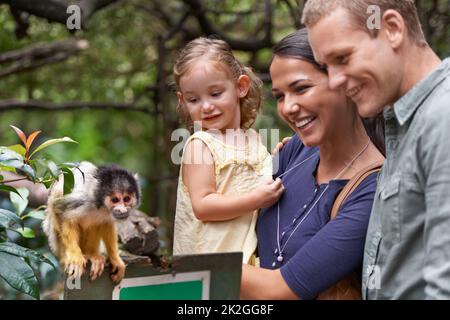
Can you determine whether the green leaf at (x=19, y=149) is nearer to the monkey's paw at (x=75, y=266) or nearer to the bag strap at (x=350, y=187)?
the monkey's paw at (x=75, y=266)

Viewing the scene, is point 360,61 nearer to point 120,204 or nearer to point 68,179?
point 68,179

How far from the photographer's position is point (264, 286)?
1.70 meters

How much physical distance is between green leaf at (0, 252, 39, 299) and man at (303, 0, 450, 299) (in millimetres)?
899

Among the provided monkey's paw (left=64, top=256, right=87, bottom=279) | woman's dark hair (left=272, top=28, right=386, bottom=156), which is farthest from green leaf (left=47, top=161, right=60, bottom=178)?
woman's dark hair (left=272, top=28, right=386, bottom=156)

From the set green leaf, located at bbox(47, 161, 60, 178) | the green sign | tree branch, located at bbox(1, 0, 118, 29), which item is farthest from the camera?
tree branch, located at bbox(1, 0, 118, 29)

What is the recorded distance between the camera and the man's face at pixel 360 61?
140 centimetres

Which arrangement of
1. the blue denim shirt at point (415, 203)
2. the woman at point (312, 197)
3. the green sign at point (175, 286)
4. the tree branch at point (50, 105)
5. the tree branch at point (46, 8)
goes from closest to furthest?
the blue denim shirt at point (415, 203) < the green sign at point (175, 286) < the woman at point (312, 197) < the tree branch at point (46, 8) < the tree branch at point (50, 105)

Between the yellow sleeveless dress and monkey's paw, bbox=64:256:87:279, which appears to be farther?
the yellow sleeveless dress

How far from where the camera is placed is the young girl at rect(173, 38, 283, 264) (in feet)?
6.37

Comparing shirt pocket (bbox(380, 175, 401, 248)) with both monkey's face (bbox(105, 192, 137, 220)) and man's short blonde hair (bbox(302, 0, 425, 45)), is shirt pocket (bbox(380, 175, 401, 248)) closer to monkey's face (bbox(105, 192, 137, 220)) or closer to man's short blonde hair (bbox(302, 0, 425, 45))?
man's short blonde hair (bbox(302, 0, 425, 45))

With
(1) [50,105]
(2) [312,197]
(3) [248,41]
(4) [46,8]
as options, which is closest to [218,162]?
(2) [312,197]

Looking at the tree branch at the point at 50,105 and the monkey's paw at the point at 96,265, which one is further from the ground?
the tree branch at the point at 50,105

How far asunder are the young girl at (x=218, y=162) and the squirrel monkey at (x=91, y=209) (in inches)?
7.9

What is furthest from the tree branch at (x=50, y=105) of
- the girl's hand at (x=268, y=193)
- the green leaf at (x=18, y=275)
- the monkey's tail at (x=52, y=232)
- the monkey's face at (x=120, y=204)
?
the girl's hand at (x=268, y=193)
